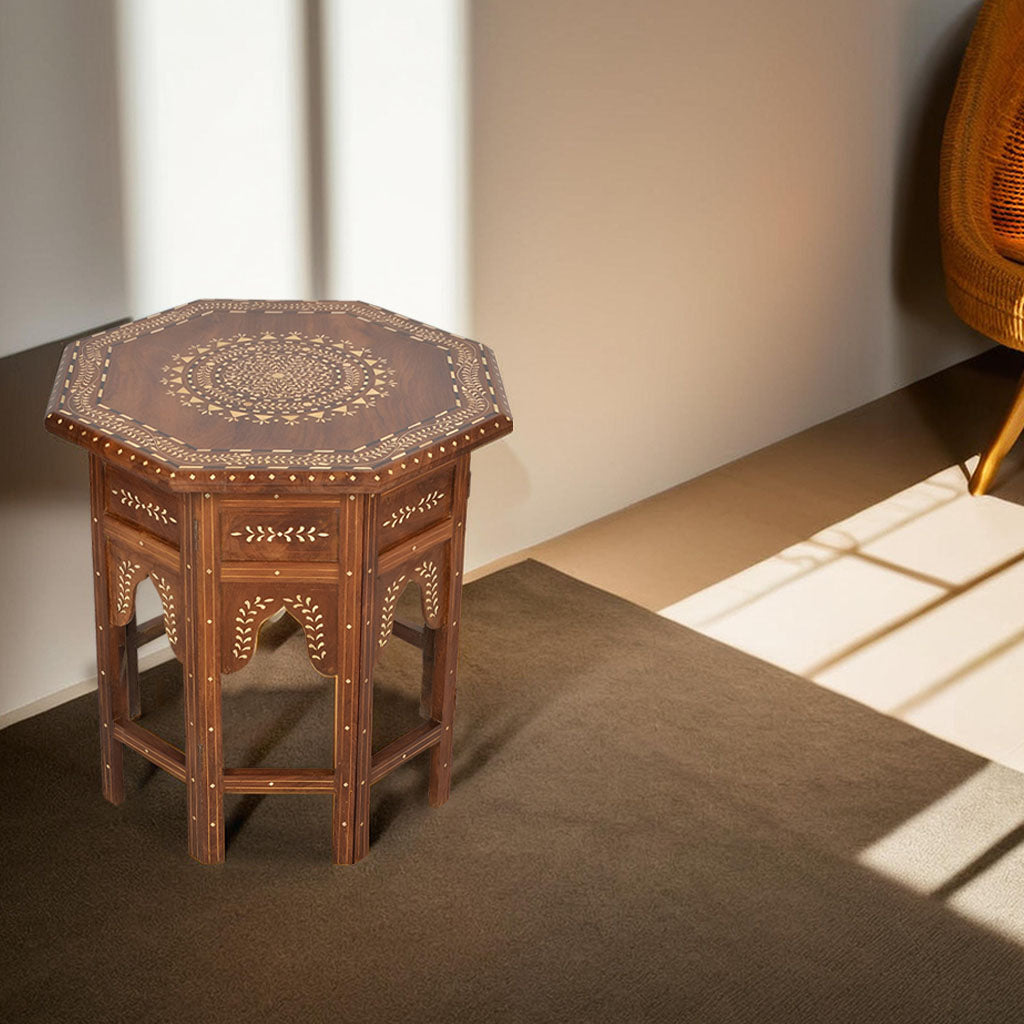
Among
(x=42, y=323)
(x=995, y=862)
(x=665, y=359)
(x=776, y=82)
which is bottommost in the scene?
(x=995, y=862)

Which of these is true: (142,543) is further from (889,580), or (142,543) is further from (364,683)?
(889,580)

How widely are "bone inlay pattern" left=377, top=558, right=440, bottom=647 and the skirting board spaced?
702mm

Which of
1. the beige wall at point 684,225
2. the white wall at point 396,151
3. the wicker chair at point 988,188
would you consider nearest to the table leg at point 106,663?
the white wall at point 396,151

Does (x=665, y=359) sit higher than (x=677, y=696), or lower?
higher

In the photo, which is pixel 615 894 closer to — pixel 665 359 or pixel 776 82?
pixel 665 359

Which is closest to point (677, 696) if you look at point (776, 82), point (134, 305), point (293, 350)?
point (293, 350)

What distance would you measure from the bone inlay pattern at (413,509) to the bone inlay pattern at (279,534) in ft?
0.32

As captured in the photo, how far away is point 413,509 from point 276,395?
0.24m

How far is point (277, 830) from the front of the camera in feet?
7.22

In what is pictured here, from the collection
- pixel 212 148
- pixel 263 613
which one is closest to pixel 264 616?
pixel 263 613

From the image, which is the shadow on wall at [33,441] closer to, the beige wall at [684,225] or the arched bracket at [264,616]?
the arched bracket at [264,616]

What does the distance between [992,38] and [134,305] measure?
2197 millimetres

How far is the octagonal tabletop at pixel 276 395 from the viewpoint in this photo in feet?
5.91

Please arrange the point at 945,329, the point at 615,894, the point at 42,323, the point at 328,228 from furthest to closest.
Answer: the point at 945,329 < the point at 328,228 < the point at 42,323 < the point at 615,894
